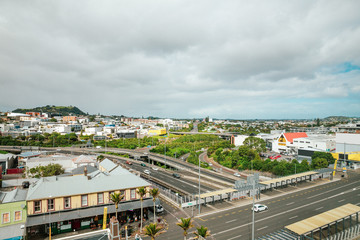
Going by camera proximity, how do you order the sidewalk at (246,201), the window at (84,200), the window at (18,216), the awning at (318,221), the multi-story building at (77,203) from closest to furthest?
the awning at (318,221) → the window at (18,216) → the multi-story building at (77,203) → the window at (84,200) → the sidewalk at (246,201)

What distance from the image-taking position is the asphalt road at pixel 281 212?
3422 centimetres

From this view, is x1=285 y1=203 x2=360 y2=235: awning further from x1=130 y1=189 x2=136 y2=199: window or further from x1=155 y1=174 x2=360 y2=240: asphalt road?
x1=130 y1=189 x2=136 y2=199: window

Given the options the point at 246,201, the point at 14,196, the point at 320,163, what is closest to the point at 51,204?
the point at 14,196

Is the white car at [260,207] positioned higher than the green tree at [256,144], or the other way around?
the green tree at [256,144]

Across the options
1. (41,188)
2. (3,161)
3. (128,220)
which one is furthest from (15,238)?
(3,161)

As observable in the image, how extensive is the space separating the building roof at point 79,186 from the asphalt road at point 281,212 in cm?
1569

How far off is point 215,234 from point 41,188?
29.8m

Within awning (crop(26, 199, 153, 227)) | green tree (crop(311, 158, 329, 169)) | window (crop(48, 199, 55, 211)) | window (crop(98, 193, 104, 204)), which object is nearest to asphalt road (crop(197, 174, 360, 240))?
awning (crop(26, 199, 153, 227))

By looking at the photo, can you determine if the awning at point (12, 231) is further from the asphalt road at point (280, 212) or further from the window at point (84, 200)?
the asphalt road at point (280, 212)

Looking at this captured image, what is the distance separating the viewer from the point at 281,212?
135ft

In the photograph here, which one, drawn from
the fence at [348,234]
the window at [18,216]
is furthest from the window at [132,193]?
the fence at [348,234]

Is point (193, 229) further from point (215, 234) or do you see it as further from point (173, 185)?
point (173, 185)

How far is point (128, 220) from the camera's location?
3759cm

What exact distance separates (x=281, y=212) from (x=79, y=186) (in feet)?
128
